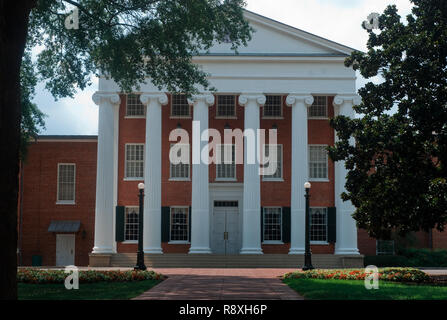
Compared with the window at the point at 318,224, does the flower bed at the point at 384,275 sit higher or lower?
lower

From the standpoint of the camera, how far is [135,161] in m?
37.0

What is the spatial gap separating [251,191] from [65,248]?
12.1 metres

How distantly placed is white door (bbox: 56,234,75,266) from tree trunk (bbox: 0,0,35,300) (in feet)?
93.3

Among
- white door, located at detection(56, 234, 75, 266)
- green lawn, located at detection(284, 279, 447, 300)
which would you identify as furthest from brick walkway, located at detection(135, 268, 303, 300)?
white door, located at detection(56, 234, 75, 266)

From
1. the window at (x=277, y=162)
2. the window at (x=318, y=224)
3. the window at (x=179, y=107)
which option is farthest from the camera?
the window at (x=179, y=107)

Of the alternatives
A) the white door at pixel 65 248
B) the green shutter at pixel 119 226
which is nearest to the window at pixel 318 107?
the green shutter at pixel 119 226

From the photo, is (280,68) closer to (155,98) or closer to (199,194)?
(155,98)

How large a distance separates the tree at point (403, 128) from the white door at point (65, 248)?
21044 millimetres

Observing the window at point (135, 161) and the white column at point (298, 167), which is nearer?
the white column at point (298, 167)

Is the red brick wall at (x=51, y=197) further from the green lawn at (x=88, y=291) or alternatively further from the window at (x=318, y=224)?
the green lawn at (x=88, y=291)

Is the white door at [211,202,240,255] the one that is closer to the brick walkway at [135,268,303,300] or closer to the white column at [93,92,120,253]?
the white column at [93,92,120,253]

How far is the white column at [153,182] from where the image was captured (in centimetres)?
3509
